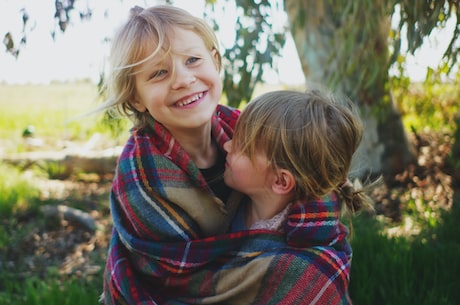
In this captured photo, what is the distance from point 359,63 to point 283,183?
2177 mm

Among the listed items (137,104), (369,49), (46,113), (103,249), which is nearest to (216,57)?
(137,104)

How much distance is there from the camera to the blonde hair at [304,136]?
6.08ft

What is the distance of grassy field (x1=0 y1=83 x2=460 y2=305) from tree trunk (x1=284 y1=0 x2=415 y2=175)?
0.37 m

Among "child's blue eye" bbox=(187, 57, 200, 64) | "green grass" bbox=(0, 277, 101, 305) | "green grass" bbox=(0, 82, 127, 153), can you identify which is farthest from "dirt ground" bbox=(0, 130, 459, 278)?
"child's blue eye" bbox=(187, 57, 200, 64)

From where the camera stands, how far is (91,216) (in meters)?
4.41

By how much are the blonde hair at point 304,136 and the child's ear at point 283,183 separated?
0.7 inches

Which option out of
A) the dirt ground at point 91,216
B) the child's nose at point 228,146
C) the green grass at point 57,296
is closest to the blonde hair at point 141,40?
the child's nose at point 228,146

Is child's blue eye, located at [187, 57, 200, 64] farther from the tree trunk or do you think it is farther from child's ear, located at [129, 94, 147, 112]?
the tree trunk

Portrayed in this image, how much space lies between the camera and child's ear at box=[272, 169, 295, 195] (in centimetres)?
190

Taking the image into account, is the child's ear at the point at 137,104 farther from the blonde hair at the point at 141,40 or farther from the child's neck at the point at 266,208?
the child's neck at the point at 266,208

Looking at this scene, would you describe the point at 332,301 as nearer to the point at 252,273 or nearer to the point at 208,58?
the point at 252,273

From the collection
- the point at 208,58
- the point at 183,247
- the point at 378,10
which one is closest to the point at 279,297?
the point at 183,247

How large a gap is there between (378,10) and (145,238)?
6.26ft

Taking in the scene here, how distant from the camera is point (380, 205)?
4.21m
